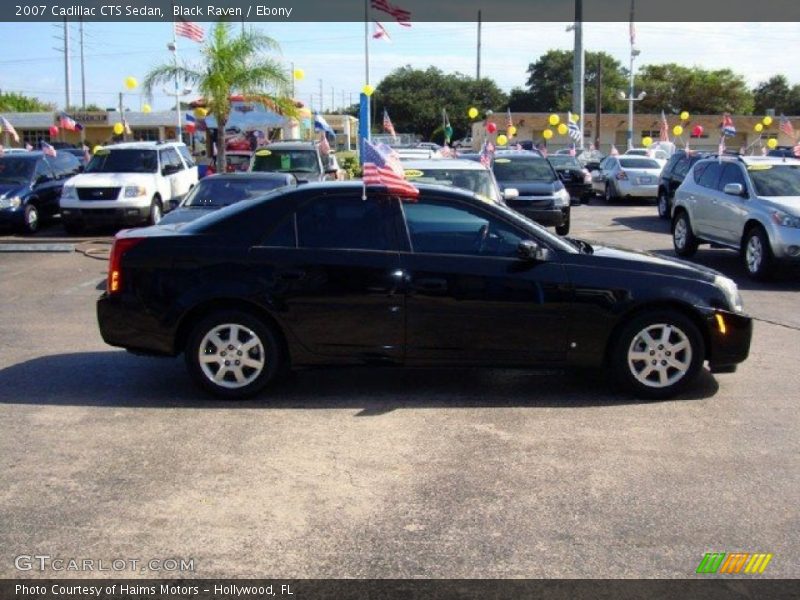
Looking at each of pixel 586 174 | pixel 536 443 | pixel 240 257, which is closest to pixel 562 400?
pixel 536 443

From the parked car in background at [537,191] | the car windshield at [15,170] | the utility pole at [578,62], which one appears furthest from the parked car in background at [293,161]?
the utility pole at [578,62]

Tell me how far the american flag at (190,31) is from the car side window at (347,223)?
57.7 feet

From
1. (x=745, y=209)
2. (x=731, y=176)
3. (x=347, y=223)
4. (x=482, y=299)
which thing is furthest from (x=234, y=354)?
(x=731, y=176)

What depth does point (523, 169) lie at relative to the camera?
18.9m

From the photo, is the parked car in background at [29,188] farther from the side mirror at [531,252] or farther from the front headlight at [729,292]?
the front headlight at [729,292]

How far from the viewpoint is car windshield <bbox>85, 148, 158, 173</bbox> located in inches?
711

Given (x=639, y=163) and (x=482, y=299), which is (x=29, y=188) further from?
(x=639, y=163)

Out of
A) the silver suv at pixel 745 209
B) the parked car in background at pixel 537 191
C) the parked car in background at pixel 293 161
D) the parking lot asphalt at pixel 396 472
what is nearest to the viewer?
the parking lot asphalt at pixel 396 472

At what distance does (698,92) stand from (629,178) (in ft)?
216

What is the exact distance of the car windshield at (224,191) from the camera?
1299cm

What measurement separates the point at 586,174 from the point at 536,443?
76.3ft

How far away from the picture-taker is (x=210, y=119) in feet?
100

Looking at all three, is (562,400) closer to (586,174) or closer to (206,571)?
(206,571)

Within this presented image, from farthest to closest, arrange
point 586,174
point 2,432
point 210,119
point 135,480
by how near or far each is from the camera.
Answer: point 210,119 → point 586,174 → point 2,432 → point 135,480
